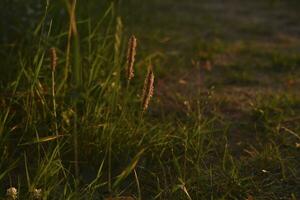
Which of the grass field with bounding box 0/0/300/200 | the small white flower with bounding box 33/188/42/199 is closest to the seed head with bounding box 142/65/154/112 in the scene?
the grass field with bounding box 0/0/300/200

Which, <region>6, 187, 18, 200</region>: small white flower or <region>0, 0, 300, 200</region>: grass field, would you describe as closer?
<region>6, 187, 18, 200</region>: small white flower

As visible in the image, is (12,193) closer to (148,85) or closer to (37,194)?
(37,194)

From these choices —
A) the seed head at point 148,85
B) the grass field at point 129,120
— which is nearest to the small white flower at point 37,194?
the grass field at point 129,120

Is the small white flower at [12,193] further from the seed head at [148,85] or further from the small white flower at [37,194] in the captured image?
the seed head at [148,85]

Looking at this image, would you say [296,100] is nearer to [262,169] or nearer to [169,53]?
[262,169]

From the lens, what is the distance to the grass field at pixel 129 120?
80.9 inches

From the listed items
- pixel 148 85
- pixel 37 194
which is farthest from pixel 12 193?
pixel 148 85

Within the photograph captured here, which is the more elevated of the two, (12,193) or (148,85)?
(148,85)

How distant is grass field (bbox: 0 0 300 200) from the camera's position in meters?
2.05

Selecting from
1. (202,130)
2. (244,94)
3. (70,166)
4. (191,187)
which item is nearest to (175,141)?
(202,130)

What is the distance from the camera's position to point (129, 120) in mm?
2371

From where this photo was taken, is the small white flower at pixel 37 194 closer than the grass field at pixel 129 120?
Yes

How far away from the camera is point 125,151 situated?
A: 222 centimetres

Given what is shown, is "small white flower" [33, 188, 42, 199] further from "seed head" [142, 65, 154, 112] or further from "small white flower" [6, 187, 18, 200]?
"seed head" [142, 65, 154, 112]
